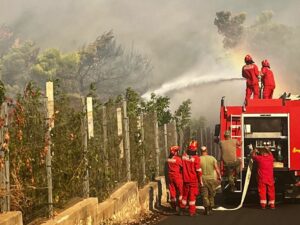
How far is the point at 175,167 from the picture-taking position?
1472 centimetres

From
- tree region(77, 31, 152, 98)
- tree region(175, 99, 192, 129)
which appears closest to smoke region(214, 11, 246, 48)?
tree region(77, 31, 152, 98)

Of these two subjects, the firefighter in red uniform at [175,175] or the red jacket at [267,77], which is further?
the red jacket at [267,77]

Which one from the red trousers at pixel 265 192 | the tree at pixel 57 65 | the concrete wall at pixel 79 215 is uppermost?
the tree at pixel 57 65

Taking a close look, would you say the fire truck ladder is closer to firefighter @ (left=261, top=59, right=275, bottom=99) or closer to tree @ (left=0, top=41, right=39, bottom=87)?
firefighter @ (left=261, top=59, right=275, bottom=99)

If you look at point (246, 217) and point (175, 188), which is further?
point (175, 188)

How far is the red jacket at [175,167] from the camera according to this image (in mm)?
14703

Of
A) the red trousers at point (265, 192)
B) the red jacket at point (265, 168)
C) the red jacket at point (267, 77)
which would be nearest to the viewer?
the red trousers at point (265, 192)

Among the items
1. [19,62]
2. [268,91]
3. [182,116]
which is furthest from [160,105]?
[19,62]

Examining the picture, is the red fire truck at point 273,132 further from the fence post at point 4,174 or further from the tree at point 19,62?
the tree at point 19,62

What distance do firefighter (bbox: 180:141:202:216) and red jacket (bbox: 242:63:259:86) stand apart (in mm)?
5324

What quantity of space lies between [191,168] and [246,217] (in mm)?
1573

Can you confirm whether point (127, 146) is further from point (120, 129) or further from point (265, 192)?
point (265, 192)

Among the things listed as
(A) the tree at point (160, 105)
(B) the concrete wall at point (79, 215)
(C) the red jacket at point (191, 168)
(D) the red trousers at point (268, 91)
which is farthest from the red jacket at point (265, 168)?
(A) the tree at point (160, 105)

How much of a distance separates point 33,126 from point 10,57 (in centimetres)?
8767
